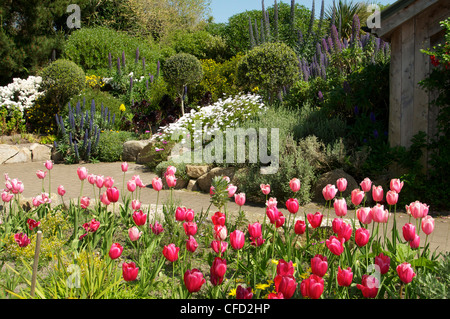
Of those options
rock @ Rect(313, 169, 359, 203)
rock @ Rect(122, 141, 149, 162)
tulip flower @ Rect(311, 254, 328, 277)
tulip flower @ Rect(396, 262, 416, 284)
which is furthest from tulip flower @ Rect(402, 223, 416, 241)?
rock @ Rect(122, 141, 149, 162)

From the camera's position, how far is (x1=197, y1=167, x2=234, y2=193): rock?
692 cm

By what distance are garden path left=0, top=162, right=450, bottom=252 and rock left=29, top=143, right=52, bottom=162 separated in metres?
0.38

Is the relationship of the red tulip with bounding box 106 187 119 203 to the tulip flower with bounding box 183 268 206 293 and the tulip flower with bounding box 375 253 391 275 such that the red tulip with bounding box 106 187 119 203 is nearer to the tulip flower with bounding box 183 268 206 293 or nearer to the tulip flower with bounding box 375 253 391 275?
the tulip flower with bounding box 183 268 206 293

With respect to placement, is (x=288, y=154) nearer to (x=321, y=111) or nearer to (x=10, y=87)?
(x=321, y=111)

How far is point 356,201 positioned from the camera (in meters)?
2.65

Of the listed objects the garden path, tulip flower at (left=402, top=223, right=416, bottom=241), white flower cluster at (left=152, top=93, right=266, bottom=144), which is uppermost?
white flower cluster at (left=152, top=93, right=266, bottom=144)

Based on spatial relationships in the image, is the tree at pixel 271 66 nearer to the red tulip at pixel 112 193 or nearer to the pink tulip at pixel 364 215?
the red tulip at pixel 112 193

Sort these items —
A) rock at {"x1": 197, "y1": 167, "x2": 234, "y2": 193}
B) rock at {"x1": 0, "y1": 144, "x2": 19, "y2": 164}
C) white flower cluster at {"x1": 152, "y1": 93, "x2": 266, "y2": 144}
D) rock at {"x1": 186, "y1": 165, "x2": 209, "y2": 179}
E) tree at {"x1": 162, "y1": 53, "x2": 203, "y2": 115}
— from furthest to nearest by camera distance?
tree at {"x1": 162, "y1": 53, "x2": 203, "y2": 115}
rock at {"x1": 0, "y1": 144, "x2": 19, "y2": 164}
white flower cluster at {"x1": 152, "y1": 93, "x2": 266, "y2": 144}
rock at {"x1": 186, "y1": 165, "x2": 209, "y2": 179}
rock at {"x1": 197, "y1": 167, "x2": 234, "y2": 193}

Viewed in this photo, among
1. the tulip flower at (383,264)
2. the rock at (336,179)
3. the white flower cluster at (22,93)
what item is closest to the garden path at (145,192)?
the rock at (336,179)

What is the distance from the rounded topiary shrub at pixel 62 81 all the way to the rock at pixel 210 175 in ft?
21.6

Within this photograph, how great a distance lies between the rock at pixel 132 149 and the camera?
9752 millimetres

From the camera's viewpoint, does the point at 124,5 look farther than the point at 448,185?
Yes
